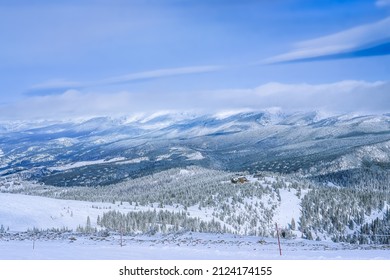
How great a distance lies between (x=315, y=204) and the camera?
128 meters

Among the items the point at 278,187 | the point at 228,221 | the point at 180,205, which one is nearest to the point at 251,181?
the point at 278,187

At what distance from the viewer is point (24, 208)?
242ft

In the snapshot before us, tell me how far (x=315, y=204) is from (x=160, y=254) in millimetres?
107350

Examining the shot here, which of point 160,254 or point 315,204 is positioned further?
point 315,204

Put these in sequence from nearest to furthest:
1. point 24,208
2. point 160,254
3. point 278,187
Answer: point 160,254
point 24,208
point 278,187

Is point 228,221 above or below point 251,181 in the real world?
below

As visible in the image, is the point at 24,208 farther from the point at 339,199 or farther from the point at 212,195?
the point at 339,199

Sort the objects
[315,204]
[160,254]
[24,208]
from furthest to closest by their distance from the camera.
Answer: [315,204], [24,208], [160,254]

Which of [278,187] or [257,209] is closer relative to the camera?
[257,209]
